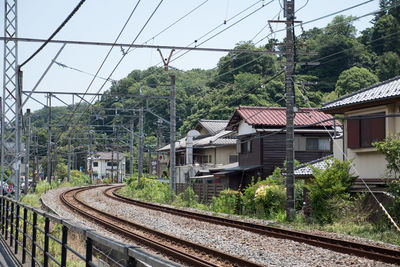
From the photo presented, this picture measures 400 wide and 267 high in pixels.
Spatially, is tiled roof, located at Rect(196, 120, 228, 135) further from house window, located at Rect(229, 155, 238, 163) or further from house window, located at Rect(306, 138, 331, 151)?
house window, located at Rect(306, 138, 331, 151)

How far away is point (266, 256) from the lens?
36.9ft

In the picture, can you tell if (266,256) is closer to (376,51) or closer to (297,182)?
(297,182)

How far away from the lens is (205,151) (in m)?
47.9

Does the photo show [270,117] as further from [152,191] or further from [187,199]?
[152,191]

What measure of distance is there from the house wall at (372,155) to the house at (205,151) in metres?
17.4

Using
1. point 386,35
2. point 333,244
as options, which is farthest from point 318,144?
point 386,35

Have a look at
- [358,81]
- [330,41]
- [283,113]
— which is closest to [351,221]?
[283,113]

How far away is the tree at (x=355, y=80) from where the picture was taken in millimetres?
52453

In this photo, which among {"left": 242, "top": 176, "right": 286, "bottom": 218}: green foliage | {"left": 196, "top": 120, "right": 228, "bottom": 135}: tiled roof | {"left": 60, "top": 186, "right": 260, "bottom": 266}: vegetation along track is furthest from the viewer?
{"left": 196, "top": 120, "right": 228, "bottom": 135}: tiled roof

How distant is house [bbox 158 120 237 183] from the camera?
43.3 m

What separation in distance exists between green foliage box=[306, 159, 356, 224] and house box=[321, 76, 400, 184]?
100cm

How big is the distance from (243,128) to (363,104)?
16.9 metres

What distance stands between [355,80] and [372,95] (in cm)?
3459

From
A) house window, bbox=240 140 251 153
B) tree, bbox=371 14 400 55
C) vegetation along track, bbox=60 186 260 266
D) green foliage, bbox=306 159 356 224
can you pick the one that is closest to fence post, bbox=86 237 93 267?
vegetation along track, bbox=60 186 260 266
